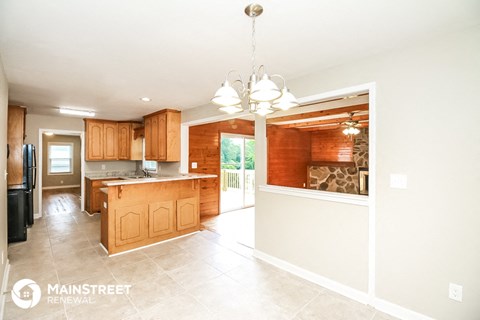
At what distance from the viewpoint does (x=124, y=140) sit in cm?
612

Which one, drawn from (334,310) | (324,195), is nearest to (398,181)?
(324,195)

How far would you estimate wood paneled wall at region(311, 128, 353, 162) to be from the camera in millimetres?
6652

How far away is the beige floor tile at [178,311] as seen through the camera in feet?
6.63

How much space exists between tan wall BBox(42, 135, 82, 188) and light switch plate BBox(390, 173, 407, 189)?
11.3 m

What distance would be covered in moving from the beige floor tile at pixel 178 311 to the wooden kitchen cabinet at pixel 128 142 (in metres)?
4.80

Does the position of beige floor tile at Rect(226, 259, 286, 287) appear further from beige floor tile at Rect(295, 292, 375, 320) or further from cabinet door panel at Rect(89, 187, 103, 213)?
cabinet door panel at Rect(89, 187, 103, 213)

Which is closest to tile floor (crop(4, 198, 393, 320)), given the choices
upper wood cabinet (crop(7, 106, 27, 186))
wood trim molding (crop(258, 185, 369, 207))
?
wood trim molding (crop(258, 185, 369, 207))

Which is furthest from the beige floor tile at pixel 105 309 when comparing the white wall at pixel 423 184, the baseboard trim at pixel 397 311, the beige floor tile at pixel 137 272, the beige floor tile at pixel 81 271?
the baseboard trim at pixel 397 311

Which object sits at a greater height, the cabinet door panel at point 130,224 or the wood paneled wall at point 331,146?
the wood paneled wall at point 331,146

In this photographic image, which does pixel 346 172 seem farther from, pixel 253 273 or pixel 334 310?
pixel 334 310

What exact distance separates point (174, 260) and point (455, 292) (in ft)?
9.72

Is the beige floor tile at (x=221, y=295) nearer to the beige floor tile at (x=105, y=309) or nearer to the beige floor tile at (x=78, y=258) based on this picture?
the beige floor tile at (x=105, y=309)

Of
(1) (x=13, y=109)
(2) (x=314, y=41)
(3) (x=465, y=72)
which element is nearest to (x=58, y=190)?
(1) (x=13, y=109)

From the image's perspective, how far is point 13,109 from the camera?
4082mm
